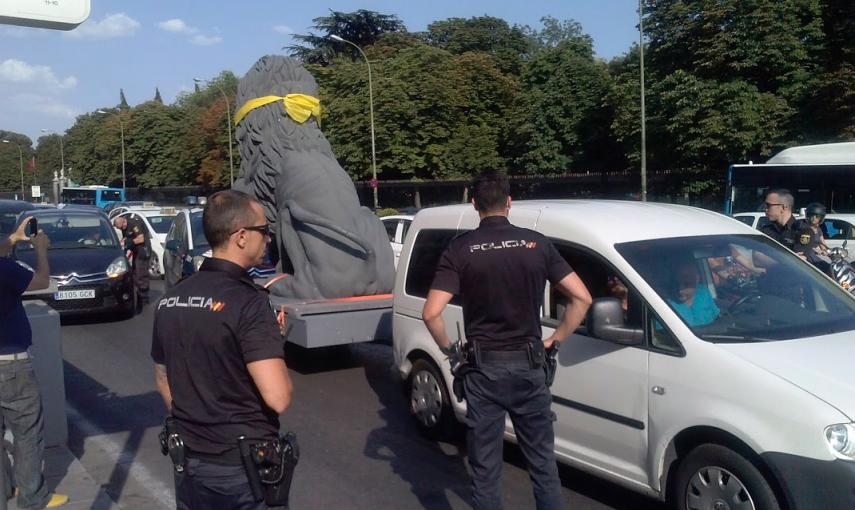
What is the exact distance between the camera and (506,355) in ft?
13.5

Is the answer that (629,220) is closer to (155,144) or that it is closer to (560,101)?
(560,101)

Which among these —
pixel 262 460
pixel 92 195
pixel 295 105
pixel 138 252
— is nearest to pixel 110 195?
pixel 92 195

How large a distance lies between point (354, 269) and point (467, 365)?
5143 millimetres

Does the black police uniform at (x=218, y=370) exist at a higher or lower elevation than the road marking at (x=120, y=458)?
higher

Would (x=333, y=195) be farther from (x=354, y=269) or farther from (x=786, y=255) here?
(x=786, y=255)

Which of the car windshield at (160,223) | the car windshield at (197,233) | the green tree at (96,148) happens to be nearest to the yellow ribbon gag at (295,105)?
the car windshield at (197,233)

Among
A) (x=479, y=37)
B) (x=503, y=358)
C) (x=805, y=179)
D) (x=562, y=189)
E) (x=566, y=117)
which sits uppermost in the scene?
(x=479, y=37)

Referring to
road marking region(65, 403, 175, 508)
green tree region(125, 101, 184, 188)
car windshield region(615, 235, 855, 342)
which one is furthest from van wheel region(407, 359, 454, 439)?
green tree region(125, 101, 184, 188)

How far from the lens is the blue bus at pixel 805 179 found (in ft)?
71.8

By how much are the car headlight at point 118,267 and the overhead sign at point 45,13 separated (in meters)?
10.1

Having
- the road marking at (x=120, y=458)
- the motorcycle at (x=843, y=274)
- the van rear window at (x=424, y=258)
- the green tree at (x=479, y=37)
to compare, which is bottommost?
the road marking at (x=120, y=458)

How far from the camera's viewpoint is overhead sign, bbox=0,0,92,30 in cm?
352

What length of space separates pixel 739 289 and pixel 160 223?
61.0 feet

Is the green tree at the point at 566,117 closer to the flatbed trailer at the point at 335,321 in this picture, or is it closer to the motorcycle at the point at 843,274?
the flatbed trailer at the point at 335,321
